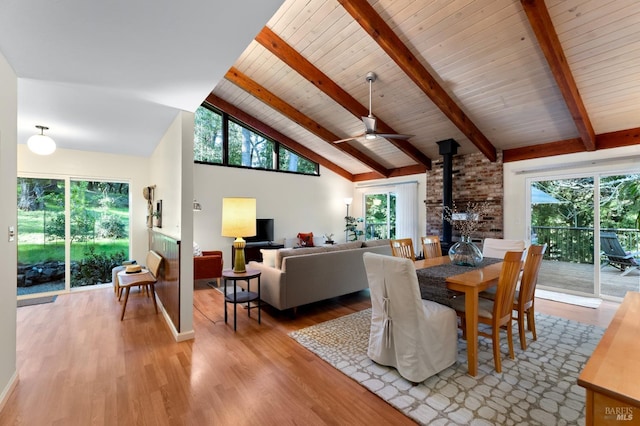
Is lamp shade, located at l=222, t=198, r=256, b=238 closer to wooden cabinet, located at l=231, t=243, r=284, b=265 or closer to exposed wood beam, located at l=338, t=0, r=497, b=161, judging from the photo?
exposed wood beam, located at l=338, t=0, r=497, b=161

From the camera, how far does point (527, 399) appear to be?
79.7 inches

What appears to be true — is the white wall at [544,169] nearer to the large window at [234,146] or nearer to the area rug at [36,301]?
the large window at [234,146]

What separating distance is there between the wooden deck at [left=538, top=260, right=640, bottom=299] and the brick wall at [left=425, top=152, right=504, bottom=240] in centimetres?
97

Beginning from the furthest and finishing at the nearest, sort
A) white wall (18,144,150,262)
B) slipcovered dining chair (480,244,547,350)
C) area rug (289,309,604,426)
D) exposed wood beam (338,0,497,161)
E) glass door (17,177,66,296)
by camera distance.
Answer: white wall (18,144,150,262) → glass door (17,177,66,296) → exposed wood beam (338,0,497,161) → slipcovered dining chair (480,244,547,350) → area rug (289,309,604,426)

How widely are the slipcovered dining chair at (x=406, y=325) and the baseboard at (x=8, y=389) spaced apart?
2682mm

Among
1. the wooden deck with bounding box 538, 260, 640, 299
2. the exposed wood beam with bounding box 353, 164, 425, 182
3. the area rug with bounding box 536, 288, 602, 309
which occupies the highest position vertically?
the exposed wood beam with bounding box 353, 164, 425, 182

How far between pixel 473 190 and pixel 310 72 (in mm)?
3959

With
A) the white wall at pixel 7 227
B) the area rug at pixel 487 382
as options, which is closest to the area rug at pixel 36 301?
the white wall at pixel 7 227

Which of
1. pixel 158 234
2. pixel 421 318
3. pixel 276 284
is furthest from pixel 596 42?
pixel 158 234

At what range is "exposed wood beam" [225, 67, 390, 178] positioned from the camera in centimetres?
518

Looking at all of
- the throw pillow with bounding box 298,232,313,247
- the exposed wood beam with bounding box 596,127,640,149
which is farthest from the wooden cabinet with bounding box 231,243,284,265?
the exposed wood beam with bounding box 596,127,640,149

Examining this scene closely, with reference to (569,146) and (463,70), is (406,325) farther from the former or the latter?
(569,146)

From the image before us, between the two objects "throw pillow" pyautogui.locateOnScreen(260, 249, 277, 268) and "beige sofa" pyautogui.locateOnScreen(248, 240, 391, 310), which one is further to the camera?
"throw pillow" pyautogui.locateOnScreen(260, 249, 277, 268)

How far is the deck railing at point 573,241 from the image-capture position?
423 centimetres
